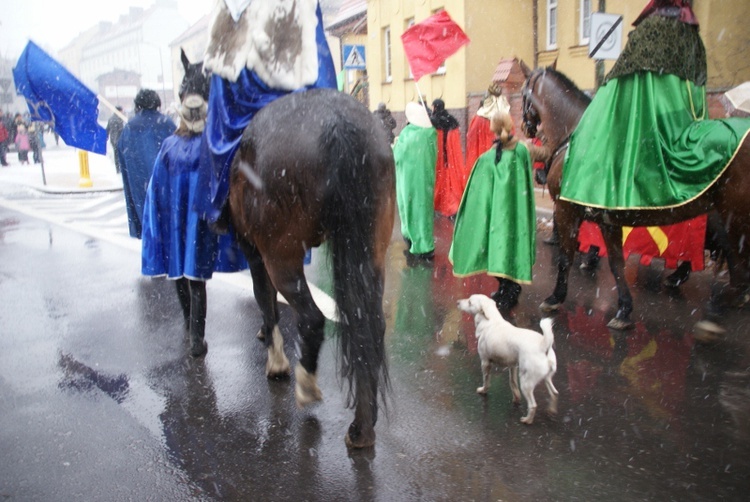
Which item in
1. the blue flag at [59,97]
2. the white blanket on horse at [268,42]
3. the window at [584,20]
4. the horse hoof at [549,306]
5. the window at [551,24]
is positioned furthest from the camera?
the window at [551,24]

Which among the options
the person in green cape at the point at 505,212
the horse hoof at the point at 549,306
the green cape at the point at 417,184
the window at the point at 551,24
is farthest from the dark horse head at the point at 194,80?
the window at the point at 551,24

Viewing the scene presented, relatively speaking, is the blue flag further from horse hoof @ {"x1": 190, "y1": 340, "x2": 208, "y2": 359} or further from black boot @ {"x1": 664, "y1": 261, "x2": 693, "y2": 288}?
black boot @ {"x1": 664, "y1": 261, "x2": 693, "y2": 288}

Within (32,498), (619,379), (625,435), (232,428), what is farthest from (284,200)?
(619,379)

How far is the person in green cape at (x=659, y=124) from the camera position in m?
4.73

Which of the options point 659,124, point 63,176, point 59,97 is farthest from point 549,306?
point 63,176

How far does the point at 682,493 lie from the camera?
293 cm

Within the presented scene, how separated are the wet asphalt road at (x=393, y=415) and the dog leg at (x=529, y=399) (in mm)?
53

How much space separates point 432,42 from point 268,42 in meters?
6.33

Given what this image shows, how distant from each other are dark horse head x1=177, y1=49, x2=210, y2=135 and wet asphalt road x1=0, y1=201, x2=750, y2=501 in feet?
5.92

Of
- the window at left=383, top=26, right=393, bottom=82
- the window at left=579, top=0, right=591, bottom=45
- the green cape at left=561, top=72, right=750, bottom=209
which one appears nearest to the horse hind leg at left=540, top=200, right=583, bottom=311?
the green cape at left=561, top=72, right=750, bottom=209

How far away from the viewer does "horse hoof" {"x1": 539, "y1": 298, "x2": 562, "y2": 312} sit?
18.6 feet

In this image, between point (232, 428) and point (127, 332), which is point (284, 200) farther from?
point (127, 332)

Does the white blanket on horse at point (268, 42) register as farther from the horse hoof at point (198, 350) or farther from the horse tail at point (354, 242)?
the horse hoof at point (198, 350)

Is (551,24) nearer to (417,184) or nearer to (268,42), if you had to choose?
(417,184)
